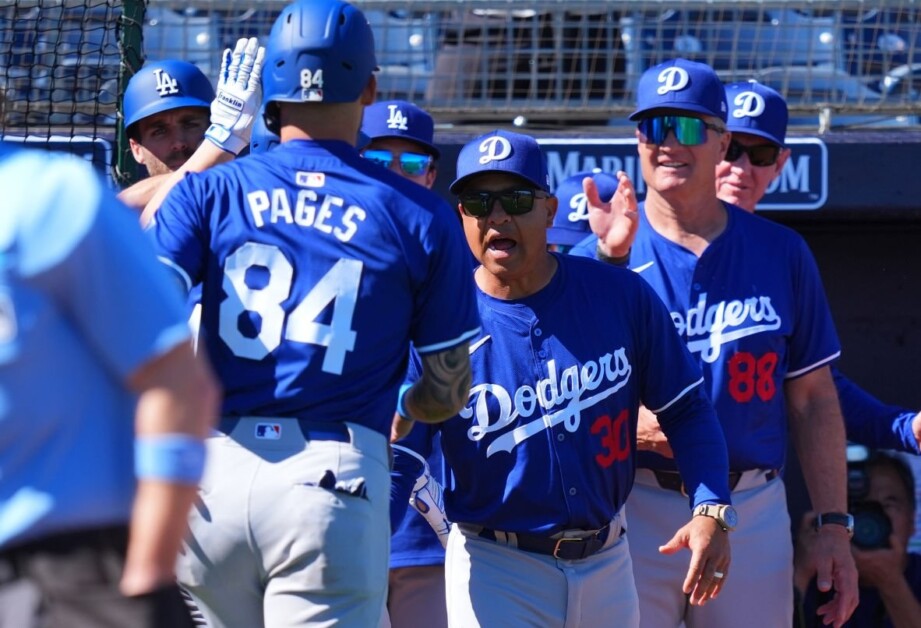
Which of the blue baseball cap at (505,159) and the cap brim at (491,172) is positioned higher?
the blue baseball cap at (505,159)

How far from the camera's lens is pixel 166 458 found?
1.91 meters

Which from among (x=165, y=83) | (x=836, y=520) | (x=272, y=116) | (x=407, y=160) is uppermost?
(x=272, y=116)

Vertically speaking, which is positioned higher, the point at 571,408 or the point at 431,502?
the point at 571,408

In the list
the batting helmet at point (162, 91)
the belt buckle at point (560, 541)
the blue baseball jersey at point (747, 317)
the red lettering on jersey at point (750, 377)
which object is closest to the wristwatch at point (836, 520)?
the blue baseball jersey at point (747, 317)

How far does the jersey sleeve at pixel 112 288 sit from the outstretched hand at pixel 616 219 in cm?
220

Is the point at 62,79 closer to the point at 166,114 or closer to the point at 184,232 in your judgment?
the point at 166,114

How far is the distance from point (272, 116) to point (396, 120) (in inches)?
75.8

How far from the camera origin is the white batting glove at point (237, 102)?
3.35 metres

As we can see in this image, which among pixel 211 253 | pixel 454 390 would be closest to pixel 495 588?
pixel 454 390

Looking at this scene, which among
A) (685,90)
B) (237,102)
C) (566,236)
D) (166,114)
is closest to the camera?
(237,102)

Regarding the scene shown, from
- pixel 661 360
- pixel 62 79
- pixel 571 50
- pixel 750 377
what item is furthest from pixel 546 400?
pixel 571 50

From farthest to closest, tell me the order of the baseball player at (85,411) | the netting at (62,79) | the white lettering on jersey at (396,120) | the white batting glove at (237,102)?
1. the netting at (62,79)
2. the white lettering on jersey at (396,120)
3. the white batting glove at (237,102)
4. the baseball player at (85,411)

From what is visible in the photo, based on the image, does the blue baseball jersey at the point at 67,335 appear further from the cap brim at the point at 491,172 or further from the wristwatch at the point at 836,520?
the wristwatch at the point at 836,520

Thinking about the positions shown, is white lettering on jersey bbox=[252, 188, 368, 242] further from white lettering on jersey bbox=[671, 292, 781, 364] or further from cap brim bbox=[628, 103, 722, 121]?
cap brim bbox=[628, 103, 722, 121]
